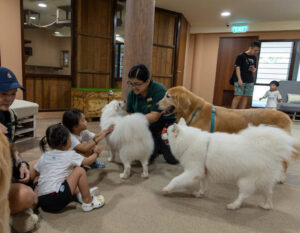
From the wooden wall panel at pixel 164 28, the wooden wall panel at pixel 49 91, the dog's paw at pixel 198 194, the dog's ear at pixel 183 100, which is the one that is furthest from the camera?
the wooden wall panel at pixel 164 28

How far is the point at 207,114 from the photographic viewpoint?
2227mm

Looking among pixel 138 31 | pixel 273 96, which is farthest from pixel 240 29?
pixel 138 31

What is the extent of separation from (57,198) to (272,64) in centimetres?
837

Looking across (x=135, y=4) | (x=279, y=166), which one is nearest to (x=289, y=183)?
(x=279, y=166)

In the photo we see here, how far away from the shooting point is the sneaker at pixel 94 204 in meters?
1.53

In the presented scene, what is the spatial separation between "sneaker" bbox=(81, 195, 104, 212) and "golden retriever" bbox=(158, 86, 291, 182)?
43.5 inches

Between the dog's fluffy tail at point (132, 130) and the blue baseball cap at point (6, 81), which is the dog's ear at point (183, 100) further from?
the blue baseball cap at point (6, 81)

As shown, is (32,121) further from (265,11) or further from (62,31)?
(265,11)

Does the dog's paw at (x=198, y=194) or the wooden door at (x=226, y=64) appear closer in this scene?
the dog's paw at (x=198, y=194)

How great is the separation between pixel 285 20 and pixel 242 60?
472 cm

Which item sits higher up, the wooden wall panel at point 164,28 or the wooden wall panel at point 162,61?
the wooden wall panel at point 164,28

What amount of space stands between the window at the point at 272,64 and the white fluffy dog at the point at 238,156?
279 inches

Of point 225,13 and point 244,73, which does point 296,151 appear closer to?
point 244,73

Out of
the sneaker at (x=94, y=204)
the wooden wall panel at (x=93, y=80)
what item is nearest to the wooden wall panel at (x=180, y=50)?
the wooden wall panel at (x=93, y=80)
